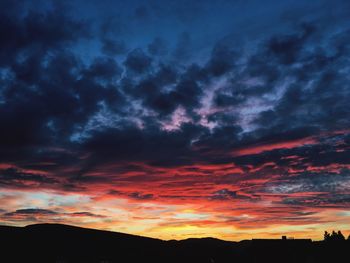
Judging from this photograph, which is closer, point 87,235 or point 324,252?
point 324,252

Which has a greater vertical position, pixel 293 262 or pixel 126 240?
pixel 126 240

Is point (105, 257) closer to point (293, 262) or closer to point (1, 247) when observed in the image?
point (1, 247)

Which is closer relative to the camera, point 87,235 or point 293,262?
point 293,262

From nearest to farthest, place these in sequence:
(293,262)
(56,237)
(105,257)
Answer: (293,262) → (105,257) → (56,237)

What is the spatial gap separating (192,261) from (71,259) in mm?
18239

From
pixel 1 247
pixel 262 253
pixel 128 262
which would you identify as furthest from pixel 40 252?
pixel 262 253

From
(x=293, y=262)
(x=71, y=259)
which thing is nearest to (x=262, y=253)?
(x=293, y=262)

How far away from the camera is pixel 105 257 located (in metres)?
62.2

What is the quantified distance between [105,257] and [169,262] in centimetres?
1021

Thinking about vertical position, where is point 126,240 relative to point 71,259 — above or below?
above

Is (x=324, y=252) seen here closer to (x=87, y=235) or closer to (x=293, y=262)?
(x=293, y=262)

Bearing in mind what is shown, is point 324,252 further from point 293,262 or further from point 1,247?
point 1,247

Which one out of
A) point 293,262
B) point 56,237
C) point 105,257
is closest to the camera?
point 293,262

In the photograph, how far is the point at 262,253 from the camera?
197 feet
